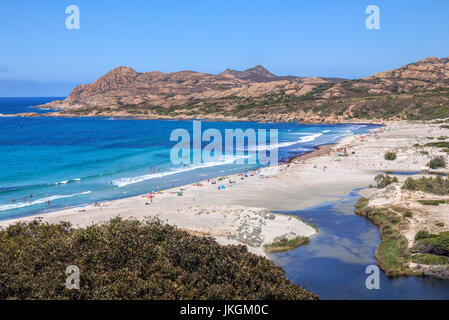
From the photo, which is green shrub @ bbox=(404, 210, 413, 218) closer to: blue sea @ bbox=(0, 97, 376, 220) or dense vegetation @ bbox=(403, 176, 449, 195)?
dense vegetation @ bbox=(403, 176, 449, 195)

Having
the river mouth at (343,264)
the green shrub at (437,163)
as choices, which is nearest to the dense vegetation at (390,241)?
the river mouth at (343,264)

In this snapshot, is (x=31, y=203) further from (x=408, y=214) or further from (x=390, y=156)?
(x=390, y=156)

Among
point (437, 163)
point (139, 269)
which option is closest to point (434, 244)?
point (139, 269)

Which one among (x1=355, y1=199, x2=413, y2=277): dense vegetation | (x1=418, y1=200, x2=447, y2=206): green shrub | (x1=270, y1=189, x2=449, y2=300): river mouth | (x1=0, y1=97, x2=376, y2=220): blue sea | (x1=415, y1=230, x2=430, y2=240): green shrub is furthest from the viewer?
(x1=0, y1=97, x2=376, y2=220): blue sea

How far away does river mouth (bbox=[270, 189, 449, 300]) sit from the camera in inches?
717

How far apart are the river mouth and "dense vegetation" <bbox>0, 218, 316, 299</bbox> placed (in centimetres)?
562

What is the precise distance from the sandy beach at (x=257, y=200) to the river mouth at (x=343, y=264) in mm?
1728

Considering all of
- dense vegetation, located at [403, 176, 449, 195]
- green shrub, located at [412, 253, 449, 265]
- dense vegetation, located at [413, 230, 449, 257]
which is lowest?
green shrub, located at [412, 253, 449, 265]

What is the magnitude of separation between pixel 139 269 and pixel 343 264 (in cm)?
1277

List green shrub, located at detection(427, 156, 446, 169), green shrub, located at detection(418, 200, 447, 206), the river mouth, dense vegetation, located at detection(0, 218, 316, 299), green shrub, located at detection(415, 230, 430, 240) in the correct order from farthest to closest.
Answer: green shrub, located at detection(427, 156, 446, 169) → green shrub, located at detection(418, 200, 447, 206) → green shrub, located at detection(415, 230, 430, 240) → the river mouth → dense vegetation, located at detection(0, 218, 316, 299)

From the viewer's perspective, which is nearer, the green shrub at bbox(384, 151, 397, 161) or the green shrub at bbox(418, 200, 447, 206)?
the green shrub at bbox(418, 200, 447, 206)

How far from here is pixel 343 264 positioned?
2133cm

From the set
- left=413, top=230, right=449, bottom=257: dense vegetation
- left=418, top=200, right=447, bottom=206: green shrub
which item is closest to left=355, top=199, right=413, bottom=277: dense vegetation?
left=413, top=230, right=449, bottom=257: dense vegetation
